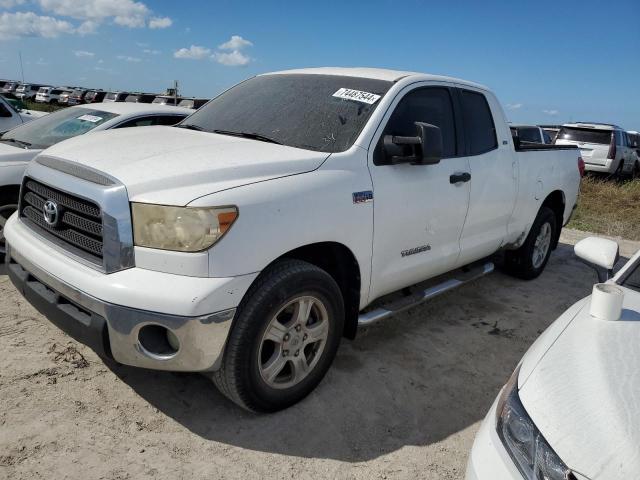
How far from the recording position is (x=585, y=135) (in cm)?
1545

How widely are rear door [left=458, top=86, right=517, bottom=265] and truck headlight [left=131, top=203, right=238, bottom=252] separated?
223cm

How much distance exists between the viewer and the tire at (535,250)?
5342 mm

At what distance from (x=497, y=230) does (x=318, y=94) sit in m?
2.02

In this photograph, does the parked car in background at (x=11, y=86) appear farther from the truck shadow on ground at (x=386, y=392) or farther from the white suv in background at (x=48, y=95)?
the truck shadow on ground at (x=386, y=392)

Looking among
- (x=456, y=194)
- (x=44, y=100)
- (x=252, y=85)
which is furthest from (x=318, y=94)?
(x=44, y=100)

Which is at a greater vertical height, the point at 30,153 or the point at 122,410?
the point at 30,153

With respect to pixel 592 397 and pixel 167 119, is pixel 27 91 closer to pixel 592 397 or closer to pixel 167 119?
pixel 167 119

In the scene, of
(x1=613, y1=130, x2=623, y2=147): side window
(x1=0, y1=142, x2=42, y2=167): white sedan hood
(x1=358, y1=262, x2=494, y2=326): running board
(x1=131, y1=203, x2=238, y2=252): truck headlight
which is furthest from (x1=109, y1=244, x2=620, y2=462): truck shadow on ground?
(x1=613, y1=130, x2=623, y2=147): side window

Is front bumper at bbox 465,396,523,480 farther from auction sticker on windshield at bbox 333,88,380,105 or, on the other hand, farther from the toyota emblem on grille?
the toyota emblem on grille

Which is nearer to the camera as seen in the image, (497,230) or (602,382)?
(602,382)

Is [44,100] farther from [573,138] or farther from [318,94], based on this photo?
[318,94]

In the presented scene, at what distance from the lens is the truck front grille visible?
100 inches

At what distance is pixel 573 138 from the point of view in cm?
1567

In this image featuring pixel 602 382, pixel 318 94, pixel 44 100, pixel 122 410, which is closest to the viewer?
pixel 602 382
